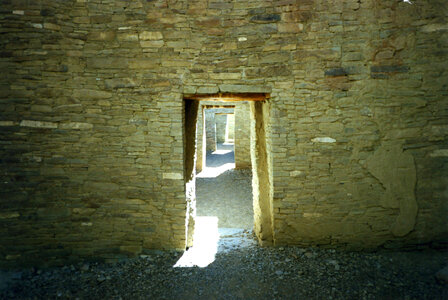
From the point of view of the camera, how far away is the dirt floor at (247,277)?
288 cm

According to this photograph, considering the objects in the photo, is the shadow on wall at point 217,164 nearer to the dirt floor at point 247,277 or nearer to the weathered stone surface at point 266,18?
the dirt floor at point 247,277

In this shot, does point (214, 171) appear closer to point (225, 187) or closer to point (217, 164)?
point (217, 164)

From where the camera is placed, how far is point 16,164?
11.5 feet

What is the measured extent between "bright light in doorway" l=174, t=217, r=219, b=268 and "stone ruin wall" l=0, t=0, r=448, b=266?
39 cm

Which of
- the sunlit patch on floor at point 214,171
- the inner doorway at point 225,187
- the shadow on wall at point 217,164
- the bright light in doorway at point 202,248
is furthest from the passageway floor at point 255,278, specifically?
the shadow on wall at point 217,164

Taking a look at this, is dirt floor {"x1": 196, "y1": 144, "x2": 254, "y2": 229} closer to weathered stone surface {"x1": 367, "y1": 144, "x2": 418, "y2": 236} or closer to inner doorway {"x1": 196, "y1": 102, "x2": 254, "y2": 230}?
inner doorway {"x1": 196, "y1": 102, "x2": 254, "y2": 230}

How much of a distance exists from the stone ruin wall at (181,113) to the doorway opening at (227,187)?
0.45 meters

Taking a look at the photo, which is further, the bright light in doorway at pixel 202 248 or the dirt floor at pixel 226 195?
the dirt floor at pixel 226 195

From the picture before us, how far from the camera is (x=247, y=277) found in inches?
125

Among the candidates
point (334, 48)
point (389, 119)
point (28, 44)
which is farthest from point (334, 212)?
point (28, 44)

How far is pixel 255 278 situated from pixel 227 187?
5604 mm

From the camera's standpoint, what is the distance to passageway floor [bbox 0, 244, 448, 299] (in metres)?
2.87

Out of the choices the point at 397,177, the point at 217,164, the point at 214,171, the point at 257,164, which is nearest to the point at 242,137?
the point at 214,171

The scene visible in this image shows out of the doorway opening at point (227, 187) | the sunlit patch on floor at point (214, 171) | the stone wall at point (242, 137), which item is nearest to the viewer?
the doorway opening at point (227, 187)
